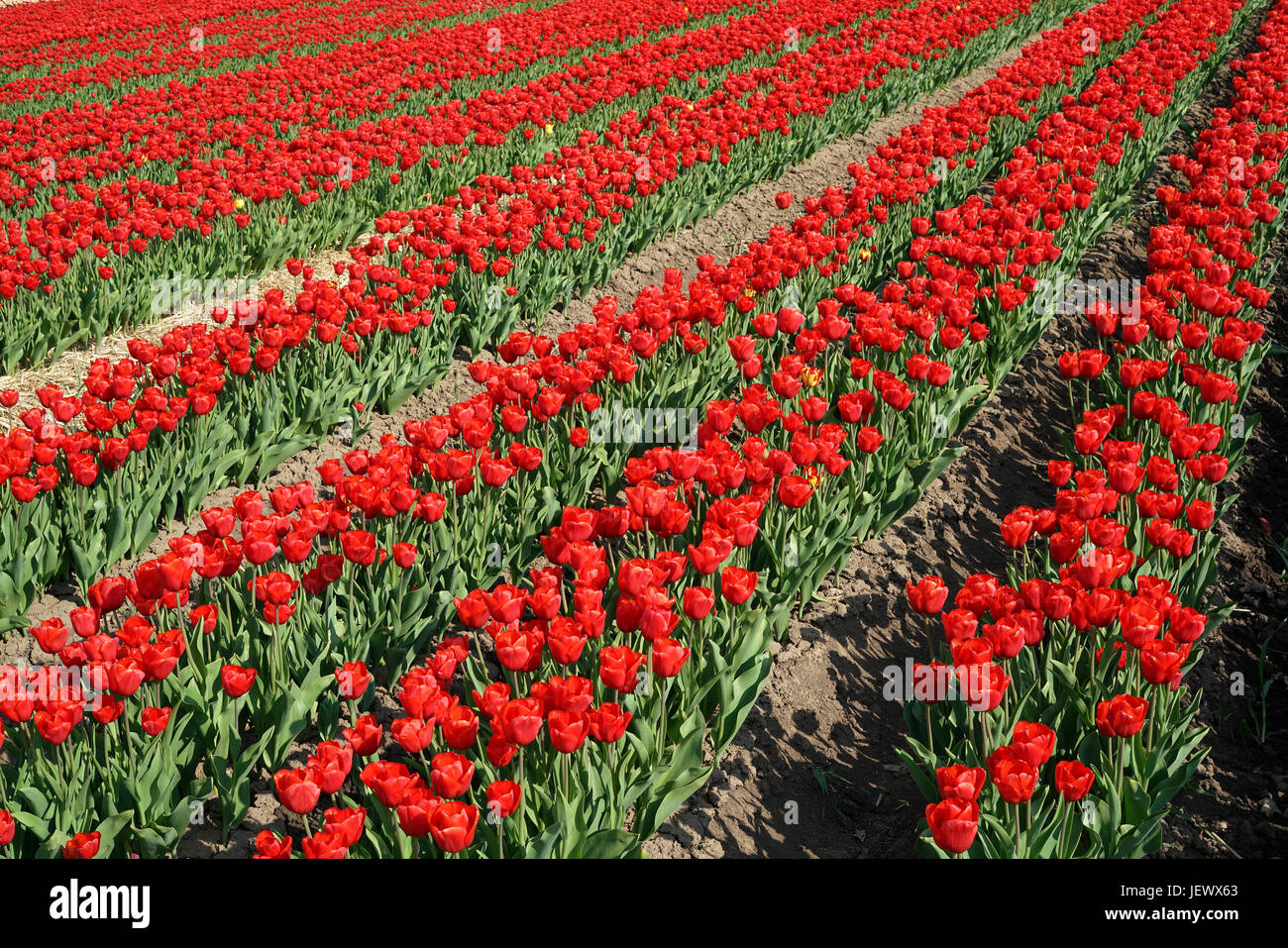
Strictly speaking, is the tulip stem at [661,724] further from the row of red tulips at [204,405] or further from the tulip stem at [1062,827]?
the row of red tulips at [204,405]

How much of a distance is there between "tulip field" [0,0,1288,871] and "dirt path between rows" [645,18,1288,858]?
0.09 ft

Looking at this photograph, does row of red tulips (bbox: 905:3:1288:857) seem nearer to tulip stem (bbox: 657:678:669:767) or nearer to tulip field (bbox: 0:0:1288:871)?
tulip field (bbox: 0:0:1288:871)

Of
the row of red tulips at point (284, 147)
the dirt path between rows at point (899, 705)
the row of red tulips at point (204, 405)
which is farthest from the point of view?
the row of red tulips at point (284, 147)

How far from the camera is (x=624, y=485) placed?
5461mm

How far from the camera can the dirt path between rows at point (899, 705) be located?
3.37 metres

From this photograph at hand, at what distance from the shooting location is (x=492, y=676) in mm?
3963

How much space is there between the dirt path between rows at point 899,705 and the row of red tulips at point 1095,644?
0.55 ft

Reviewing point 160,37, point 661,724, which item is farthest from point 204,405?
point 160,37

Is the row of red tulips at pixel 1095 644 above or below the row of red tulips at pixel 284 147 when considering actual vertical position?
below

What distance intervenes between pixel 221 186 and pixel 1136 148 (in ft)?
27.4

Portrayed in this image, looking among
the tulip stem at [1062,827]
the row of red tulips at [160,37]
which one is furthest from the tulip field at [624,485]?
the row of red tulips at [160,37]

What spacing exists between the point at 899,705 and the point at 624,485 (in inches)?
79.7

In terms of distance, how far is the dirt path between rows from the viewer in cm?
337
